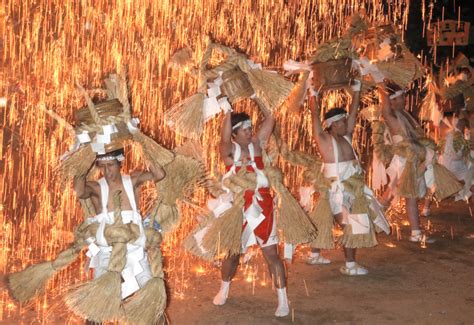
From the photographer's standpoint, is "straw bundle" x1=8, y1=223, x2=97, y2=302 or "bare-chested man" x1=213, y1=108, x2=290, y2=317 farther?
"bare-chested man" x1=213, y1=108, x2=290, y2=317

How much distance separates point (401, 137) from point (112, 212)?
441 cm

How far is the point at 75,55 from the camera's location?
11023 millimetres

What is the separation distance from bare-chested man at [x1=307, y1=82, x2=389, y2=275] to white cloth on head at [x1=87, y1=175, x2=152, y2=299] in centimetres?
247

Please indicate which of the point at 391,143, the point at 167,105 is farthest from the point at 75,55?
the point at 391,143

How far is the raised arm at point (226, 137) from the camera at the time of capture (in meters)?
5.12

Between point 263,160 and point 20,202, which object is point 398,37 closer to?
point 263,160

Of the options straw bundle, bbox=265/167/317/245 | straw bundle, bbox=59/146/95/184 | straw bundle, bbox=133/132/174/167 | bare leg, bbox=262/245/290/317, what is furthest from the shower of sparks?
straw bundle, bbox=59/146/95/184

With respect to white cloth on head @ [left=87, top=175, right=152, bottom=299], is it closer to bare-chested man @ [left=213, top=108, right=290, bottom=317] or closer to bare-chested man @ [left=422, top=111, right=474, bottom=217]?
bare-chested man @ [left=213, top=108, right=290, bottom=317]

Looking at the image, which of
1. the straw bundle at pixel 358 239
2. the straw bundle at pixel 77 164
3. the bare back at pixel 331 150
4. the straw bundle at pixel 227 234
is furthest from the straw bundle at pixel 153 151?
the straw bundle at pixel 358 239

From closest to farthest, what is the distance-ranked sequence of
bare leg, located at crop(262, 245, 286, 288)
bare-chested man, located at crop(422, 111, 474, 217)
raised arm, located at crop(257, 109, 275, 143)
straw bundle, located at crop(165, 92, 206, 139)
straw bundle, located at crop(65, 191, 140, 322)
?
1. straw bundle, located at crop(65, 191, 140, 322)
2. straw bundle, located at crop(165, 92, 206, 139)
3. bare leg, located at crop(262, 245, 286, 288)
4. raised arm, located at crop(257, 109, 275, 143)
5. bare-chested man, located at crop(422, 111, 474, 217)

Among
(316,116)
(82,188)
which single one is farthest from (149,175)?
(316,116)

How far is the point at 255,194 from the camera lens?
16.8 feet

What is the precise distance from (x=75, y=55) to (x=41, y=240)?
437 cm

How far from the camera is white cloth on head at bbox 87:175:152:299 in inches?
159
